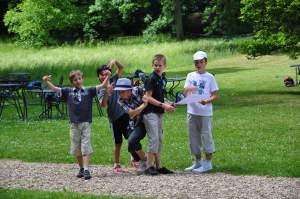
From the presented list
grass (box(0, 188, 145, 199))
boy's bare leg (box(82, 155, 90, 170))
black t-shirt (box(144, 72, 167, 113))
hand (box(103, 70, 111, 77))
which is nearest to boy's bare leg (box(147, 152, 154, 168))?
black t-shirt (box(144, 72, 167, 113))

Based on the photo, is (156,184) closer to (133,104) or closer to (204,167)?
(204,167)

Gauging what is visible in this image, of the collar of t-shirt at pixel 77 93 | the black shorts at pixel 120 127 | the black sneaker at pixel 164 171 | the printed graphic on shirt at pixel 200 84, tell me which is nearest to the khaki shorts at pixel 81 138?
the collar of t-shirt at pixel 77 93

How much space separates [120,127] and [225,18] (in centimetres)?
5398

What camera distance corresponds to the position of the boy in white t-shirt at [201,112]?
1117 centimetres

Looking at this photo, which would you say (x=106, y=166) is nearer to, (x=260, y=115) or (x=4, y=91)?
(x=260, y=115)

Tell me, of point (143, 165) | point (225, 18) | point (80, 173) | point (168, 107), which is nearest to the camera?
point (168, 107)

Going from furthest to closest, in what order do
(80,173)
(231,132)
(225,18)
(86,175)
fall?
(225,18), (231,132), (80,173), (86,175)

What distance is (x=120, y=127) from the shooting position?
452 inches

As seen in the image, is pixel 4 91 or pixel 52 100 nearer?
pixel 52 100

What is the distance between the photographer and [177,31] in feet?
210

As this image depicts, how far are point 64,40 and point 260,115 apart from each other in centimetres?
4985

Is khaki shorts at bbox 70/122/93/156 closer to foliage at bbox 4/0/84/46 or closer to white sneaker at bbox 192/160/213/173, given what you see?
white sneaker at bbox 192/160/213/173

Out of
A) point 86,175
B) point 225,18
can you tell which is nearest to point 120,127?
point 86,175

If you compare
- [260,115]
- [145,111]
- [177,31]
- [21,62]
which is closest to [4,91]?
[260,115]
